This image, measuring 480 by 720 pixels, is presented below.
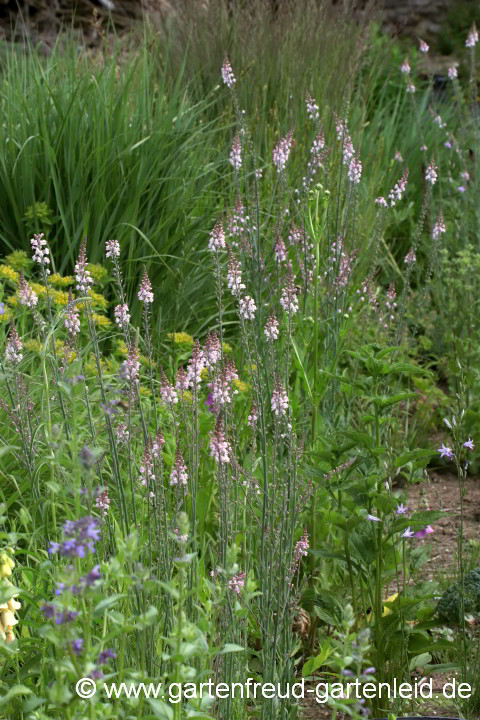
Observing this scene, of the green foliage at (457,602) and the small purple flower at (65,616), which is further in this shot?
the green foliage at (457,602)

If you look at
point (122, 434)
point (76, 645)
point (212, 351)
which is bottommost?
point (76, 645)

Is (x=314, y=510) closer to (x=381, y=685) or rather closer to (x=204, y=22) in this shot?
(x=381, y=685)

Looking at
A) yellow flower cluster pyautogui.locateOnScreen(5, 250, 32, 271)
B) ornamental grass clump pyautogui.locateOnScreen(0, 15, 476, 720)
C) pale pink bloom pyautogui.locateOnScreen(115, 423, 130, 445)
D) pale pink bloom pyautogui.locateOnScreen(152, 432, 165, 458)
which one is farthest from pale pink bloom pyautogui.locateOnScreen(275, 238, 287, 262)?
yellow flower cluster pyautogui.locateOnScreen(5, 250, 32, 271)

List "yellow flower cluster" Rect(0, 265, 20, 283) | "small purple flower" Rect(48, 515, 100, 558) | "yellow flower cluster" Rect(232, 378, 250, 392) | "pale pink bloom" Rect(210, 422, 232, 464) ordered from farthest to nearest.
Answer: "yellow flower cluster" Rect(0, 265, 20, 283)
"yellow flower cluster" Rect(232, 378, 250, 392)
"pale pink bloom" Rect(210, 422, 232, 464)
"small purple flower" Rect(48, 515, 100, 558)

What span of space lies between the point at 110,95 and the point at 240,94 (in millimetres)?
756

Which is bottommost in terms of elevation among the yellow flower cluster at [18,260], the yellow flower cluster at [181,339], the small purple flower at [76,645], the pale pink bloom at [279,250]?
the small purple flower at [76,645]

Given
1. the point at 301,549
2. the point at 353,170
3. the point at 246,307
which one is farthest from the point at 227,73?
the point at 301,549

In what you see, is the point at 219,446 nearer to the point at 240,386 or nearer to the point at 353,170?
the point at 240,386

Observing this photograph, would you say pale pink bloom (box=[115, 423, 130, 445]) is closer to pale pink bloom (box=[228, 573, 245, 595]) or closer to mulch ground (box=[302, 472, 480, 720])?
pale pink bloom (box=[228, 573, 245, 595])

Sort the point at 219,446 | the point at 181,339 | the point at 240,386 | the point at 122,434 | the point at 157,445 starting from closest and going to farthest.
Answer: the point at 219,446, the point at 157,445, the point at 122,434, the point at 240,386, the point at 181,339

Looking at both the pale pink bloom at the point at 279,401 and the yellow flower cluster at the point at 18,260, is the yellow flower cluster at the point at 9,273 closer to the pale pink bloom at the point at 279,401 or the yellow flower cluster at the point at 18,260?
the yellow flower cluster at the point at 18,260

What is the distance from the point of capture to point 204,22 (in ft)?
18.7

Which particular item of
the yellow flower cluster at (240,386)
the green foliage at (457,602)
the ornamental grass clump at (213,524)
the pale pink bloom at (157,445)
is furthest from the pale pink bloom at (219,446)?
the yellow flower cluster at (240,386)

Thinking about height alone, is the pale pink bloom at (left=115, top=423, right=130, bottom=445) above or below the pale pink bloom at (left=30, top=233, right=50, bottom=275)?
below
